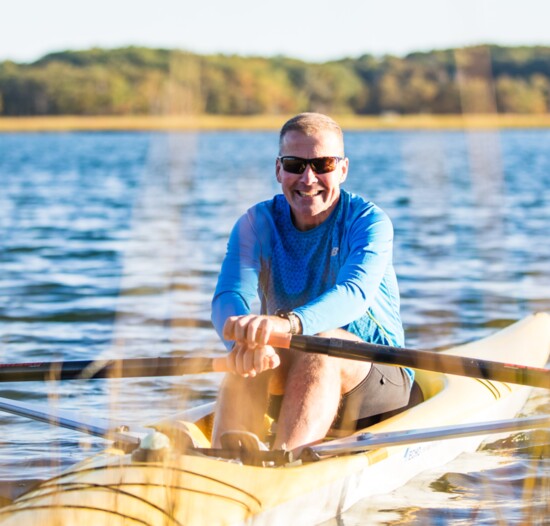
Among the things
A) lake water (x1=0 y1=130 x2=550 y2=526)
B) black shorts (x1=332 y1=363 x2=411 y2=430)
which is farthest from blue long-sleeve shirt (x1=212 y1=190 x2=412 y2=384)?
lake water (x1=0 y1=130 x2=550 y2=526)

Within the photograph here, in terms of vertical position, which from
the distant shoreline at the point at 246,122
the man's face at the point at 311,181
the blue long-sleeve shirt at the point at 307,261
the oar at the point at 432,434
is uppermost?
the distant shoreline at the point at 246,122

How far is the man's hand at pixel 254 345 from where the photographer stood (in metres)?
4.37

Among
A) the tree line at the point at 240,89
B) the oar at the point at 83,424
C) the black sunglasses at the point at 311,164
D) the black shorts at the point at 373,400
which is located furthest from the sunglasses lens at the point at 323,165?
the tree line at the point at 240,89

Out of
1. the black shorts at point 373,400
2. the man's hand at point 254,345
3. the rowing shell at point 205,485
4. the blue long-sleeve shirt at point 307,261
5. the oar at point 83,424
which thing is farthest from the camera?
the black shorts at point 373,400

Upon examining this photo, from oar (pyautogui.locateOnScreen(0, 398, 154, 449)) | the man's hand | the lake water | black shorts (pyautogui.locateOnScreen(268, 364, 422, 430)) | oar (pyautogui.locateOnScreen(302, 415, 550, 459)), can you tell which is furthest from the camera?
the lake water

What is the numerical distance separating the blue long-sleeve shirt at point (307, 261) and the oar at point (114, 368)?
261 mm

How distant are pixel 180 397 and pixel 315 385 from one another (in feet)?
7.64

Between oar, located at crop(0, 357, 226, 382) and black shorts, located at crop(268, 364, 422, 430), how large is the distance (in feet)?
1.60

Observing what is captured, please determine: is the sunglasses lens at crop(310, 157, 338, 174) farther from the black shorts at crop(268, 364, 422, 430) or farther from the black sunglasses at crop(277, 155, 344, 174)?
the black shorts at crop(268, 364, 422, 430)

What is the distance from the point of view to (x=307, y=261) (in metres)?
5.01

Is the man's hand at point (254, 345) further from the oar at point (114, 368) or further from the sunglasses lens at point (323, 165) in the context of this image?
the sunglasses lens at point (323, 165)

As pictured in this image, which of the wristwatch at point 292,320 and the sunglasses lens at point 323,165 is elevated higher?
the sunglasses lens at point 323,165

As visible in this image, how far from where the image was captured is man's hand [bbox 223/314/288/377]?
437cm

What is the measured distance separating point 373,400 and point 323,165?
121 cm
